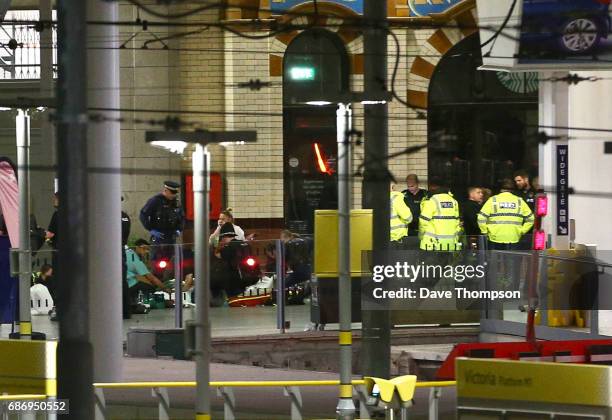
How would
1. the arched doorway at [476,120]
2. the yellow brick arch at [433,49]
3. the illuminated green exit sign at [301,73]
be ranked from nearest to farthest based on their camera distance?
the arched doorway at [476,120] < the illuminated green exit sign at [301,73] < the yellow brick arch at [433,49]

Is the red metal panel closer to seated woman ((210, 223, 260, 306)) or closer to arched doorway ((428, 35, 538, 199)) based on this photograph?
seated woman ((210, 223, 260, 306))

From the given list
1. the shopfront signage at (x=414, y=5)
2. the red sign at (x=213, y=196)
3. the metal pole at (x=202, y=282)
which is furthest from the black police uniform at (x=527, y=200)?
the metal pole at (x=202, y=282)

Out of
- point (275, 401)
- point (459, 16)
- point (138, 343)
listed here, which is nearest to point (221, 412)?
point (275, 401)

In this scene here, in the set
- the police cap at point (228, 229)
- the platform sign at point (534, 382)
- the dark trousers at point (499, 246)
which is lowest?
the platform sign at point (534, 382)

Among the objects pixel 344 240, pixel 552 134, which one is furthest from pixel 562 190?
pixel 344 240

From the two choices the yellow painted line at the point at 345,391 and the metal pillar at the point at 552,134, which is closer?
the yellow painted line at the point at 345,391

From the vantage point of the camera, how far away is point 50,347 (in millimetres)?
→ 10422

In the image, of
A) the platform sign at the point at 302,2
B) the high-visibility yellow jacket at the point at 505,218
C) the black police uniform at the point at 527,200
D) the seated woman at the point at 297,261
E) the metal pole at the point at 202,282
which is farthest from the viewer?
the platform sign at the point at 302,2

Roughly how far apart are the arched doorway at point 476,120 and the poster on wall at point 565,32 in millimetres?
7181

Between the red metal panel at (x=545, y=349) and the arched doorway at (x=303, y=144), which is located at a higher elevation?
the arched doorway at (x=303, y=144)

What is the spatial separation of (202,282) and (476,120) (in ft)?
54.3

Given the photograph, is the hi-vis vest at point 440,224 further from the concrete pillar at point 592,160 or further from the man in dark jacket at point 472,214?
the concrete pillar at point 592,160

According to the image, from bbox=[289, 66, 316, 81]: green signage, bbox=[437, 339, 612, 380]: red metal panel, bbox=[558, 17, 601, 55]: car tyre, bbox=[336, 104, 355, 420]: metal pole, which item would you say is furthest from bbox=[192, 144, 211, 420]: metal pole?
bbox=[289, 66, 316, 81]: green signage

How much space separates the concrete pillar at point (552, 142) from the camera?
18.3 meters
